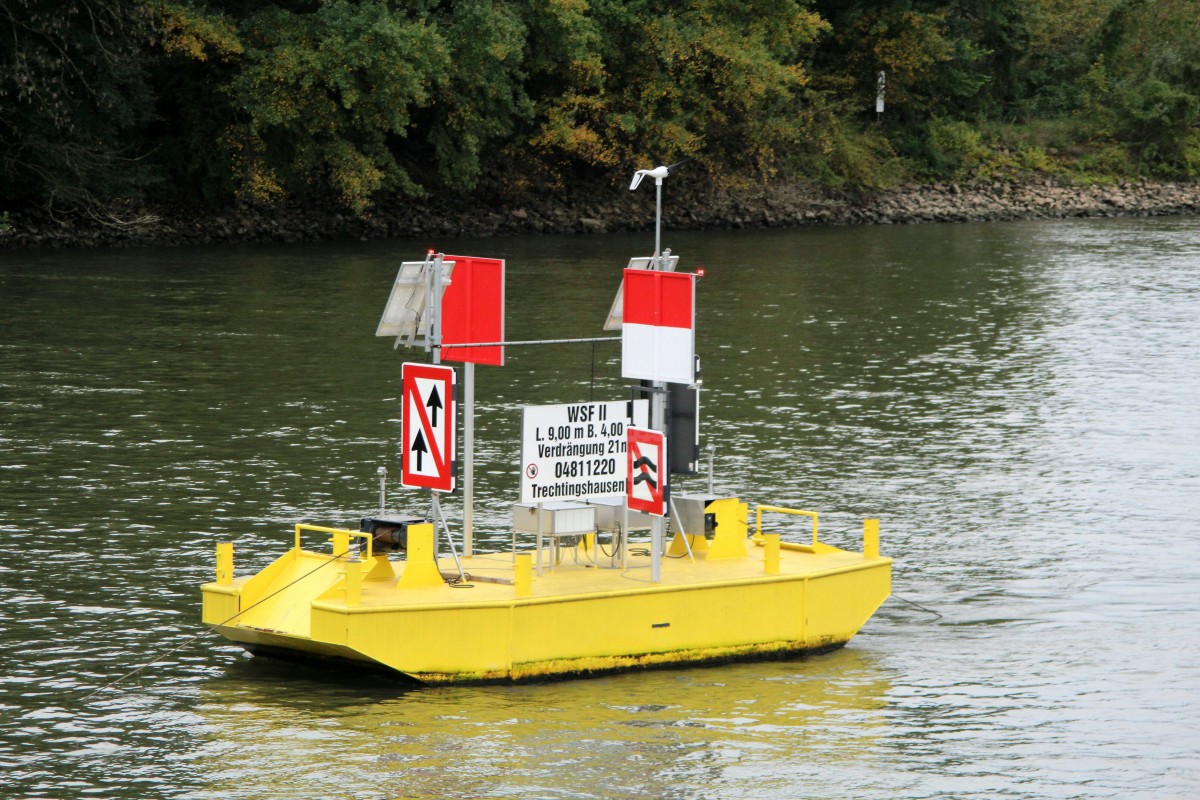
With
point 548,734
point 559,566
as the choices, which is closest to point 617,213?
point 559,566

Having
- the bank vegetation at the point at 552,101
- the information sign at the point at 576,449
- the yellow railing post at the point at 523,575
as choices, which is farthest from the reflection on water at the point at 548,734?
the bank vegetation at the point at 552,101

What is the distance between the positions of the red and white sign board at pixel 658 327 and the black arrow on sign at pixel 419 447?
6.64 ft

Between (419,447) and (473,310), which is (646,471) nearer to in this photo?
(419,447)

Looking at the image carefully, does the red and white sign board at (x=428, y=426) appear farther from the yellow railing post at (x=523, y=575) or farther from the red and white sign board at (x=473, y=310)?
the yellow railing post at (x=523, y=575)

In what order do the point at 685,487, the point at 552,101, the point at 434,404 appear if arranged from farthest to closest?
the point at 552,101 → the point at 685,487 → the point at 434,404

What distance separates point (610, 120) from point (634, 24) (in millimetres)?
3710

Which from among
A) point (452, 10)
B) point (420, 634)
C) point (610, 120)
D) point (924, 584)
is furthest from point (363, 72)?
point (420, 634)

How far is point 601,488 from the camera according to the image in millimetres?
18547

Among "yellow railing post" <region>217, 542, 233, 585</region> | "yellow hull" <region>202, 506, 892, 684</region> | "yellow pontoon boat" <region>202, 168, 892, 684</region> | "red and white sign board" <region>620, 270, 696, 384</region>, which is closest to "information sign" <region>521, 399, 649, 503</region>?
"yellow pontoon boat" <region>202, 168, 892, 684</region>

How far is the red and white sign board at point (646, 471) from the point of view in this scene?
17.8 metres

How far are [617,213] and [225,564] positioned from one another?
186 feet

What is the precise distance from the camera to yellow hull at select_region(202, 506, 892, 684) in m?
16.6

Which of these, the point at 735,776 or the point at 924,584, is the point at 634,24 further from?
the point at 735,776

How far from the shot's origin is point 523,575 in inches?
660
